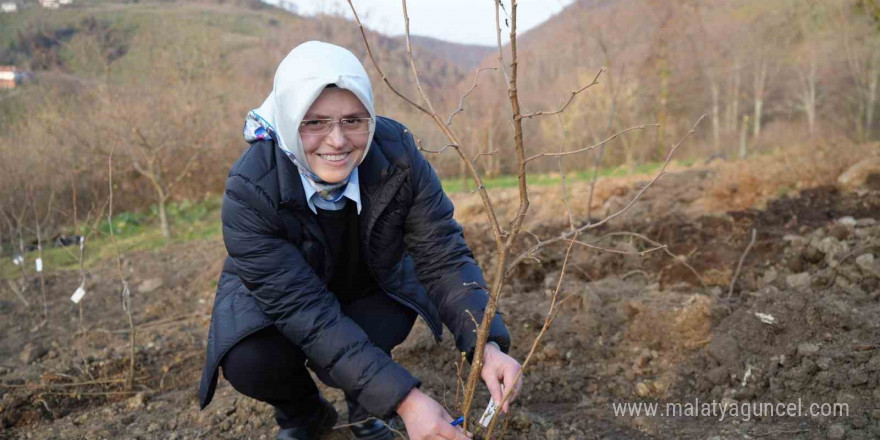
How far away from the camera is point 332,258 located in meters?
2.07

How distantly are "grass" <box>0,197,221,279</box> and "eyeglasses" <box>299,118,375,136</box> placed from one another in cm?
614

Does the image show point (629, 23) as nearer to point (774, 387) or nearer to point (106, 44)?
point (106, 44)

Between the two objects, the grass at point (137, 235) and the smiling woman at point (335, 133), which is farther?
the grass at point (137, 235)

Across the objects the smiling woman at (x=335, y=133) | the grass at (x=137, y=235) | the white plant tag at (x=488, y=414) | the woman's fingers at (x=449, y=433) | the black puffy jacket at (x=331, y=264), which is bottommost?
the grass at (x=137, y=235)

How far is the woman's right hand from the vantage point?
158 cm

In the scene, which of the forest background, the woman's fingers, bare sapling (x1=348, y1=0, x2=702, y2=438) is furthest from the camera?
the forest background

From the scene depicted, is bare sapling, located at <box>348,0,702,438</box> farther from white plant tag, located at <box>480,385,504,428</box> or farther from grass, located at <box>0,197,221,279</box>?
grass, located at <box>0,197,221,279</box>

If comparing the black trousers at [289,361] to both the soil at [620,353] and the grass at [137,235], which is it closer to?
the soil at [620,353]

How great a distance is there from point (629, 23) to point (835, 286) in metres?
17.8

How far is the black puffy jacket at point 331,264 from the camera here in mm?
1756

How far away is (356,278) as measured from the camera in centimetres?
224

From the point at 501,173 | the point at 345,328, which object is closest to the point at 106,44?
the point at 501,173

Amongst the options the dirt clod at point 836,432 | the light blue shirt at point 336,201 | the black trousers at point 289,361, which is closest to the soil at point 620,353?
the dirt clod at point 836,432

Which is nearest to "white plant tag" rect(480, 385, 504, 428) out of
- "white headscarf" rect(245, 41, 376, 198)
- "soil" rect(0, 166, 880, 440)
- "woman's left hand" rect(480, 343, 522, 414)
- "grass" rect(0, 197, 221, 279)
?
"woman's left hand" rect(480, 343, 522, 414)
